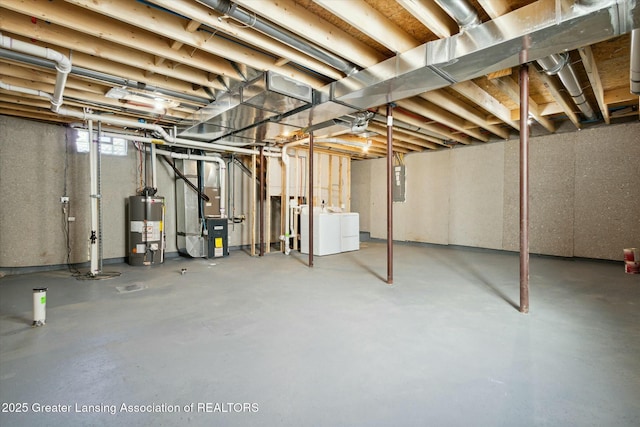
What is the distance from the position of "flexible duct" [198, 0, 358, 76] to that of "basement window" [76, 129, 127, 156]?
4.04 m

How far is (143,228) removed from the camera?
16.9 feet

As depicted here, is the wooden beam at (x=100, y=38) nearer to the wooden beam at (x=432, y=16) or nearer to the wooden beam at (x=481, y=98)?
the wooden beam at (x=432, y=16)

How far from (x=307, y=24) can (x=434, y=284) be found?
3.28 metres

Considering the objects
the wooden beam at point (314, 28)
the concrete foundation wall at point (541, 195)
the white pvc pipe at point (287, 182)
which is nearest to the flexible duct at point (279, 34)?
the wooden beam at point (314, 28)

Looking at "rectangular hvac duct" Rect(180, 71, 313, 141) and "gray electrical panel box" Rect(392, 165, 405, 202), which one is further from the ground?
"rectangular hvac duct" Rect(180, 71, 313, 141)

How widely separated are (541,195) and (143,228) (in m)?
7.39

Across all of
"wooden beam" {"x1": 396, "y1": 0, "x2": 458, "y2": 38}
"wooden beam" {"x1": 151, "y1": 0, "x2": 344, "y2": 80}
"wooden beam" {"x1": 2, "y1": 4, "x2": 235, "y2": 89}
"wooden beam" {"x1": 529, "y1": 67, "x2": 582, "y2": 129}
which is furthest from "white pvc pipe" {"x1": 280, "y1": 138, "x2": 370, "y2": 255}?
"wooden beam" {"x1": 396, "y1": 0, "x2": 458, "y2": 38}

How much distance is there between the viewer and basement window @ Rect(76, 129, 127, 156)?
511cm

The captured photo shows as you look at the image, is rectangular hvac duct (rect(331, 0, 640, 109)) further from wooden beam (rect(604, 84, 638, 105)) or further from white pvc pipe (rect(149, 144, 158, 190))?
white pvc pipe (rect(149, 144, 158, 190))

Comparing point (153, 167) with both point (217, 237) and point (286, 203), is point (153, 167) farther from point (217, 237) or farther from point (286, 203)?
point (286, 203)

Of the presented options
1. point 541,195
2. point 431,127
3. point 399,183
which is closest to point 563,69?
point 431,127

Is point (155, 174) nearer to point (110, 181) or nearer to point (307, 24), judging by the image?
point (110, 181)

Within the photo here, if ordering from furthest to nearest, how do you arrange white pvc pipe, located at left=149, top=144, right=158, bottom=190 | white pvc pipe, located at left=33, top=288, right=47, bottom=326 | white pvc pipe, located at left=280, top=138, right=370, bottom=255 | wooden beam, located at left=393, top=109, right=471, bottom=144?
white pvc pipe, located at left=280, top=138, right=370, bottom=255, white pvc pipe, located at left=149, top=144, right=158, bottom=190, wooden beam, located at left=393, top=109, right=471, bottom=144, white pvc pipe, located at left=33, top=288, right=47, bottom=326

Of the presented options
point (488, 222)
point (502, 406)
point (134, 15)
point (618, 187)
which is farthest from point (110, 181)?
point (618, 187)
